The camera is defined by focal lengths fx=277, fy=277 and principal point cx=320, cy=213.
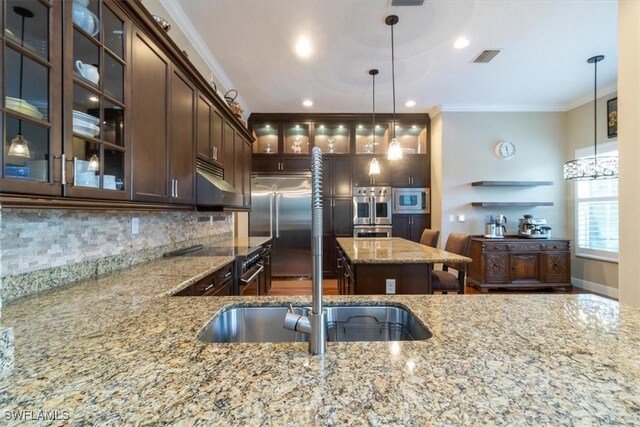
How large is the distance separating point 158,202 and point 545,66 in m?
4.62

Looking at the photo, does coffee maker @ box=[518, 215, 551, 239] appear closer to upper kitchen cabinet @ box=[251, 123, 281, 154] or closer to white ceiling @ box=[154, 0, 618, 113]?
white ceiling @ box=[154, 0, 618, 113]

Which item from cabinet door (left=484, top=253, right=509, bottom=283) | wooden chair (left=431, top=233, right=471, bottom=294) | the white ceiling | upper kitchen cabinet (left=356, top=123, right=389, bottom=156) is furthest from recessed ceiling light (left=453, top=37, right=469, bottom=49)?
cabinet door (left=484, top=253, right=509, bottom=283)

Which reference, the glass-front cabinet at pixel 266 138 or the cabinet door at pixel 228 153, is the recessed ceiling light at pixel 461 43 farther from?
the glass-front cabinet at pixel 266 138

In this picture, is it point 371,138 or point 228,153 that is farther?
point 371,138

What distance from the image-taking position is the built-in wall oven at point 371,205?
505cm

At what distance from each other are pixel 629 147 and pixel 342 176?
3.75m

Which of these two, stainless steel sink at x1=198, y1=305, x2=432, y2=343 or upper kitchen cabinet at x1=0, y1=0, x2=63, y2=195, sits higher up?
upper kitchen cabinet at x1=0, y1=0, x2=63, y2=195

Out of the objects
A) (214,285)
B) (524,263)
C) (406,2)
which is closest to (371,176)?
(524,263)

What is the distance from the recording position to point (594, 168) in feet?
11.5

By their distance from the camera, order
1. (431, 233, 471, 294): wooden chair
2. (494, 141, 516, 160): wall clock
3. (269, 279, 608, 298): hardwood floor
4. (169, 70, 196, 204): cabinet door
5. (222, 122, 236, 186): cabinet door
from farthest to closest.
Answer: (494, 141, 516, 160): wall clock
(269, 279, 608, 298): hardwood floor
(222, 122, 236, 186): cabinet door
(431, 233, 471, 294): wooden chair
(169, 70, 196, 204): cabinet door

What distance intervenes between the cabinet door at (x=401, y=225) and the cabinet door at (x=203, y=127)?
353 cm

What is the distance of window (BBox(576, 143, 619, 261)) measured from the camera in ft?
13.1

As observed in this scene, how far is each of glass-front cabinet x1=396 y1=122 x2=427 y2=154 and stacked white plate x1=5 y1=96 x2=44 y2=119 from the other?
502 cm

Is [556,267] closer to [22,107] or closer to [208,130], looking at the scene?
[208,130]
